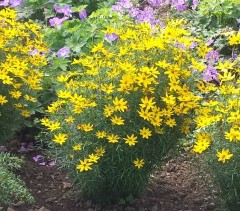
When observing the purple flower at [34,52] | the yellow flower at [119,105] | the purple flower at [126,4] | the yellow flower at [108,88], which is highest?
the yellow flower at [108,88]

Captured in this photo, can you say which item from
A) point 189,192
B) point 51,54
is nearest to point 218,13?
point 51,54

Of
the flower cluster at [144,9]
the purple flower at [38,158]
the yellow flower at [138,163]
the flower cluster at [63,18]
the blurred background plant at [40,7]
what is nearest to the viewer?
the yellow flower at [138,163]

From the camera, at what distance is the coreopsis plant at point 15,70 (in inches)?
144

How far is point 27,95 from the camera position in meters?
3.78

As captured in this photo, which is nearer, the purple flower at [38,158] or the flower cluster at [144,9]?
the purple flower at [38,158]

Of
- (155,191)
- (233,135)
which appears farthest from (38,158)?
(233,135)

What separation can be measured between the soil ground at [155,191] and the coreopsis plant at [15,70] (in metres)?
0.38

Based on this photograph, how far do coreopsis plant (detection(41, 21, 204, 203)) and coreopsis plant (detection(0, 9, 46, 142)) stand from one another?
0.40m

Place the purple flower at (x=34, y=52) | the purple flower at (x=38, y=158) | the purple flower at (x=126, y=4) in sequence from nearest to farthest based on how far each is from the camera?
the purple flower at (x=34, y=52)
the purple flower at (x=38, y=158)
the purple flower at (x=126, y=4)

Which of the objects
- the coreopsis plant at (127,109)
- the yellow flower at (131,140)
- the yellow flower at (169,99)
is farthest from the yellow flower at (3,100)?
the yellow flower at (169,99)

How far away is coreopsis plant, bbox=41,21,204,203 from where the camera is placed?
3.20m

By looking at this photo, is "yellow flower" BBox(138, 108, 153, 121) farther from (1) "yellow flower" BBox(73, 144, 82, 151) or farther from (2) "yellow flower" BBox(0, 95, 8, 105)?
(2) "yellow flower" BBox(0, 95, 8, 105)

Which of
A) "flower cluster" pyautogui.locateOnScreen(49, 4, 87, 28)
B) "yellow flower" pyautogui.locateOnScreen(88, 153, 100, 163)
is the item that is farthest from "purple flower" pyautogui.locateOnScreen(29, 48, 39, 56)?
"flower cluster" pyautogui.locateOnScreen(49, 4, 87, 28)

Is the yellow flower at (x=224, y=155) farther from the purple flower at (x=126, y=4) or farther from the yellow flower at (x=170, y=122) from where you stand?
the purple flower at (x=126, y=4)
